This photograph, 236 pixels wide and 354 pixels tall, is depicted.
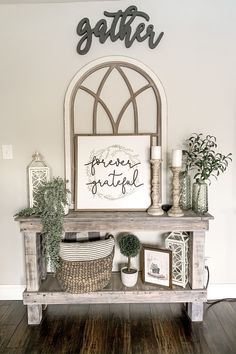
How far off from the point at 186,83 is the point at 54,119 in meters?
1.06

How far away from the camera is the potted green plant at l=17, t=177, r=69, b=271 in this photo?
202cm

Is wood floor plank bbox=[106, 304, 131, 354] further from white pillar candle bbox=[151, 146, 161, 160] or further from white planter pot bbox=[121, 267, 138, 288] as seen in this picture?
white pillar candle bbox=[151, 146, 161, 160]

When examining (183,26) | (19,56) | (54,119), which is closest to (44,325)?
(54,119)

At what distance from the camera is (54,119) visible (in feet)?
7.65

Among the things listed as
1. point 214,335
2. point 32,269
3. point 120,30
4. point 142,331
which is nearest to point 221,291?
point 214,335

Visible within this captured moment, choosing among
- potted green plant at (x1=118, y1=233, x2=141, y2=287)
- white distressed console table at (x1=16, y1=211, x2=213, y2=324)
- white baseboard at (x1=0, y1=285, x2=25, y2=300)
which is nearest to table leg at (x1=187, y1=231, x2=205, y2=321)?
white distressed console table at (x1=16, y1=211, x2=213, y2=324)

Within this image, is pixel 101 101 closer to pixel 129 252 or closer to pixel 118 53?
pixel 118 53

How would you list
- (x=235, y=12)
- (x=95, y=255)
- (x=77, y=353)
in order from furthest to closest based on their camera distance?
1. (x=235, y=12)
2. (x=95, y=255)
3. (x=77, y=353)

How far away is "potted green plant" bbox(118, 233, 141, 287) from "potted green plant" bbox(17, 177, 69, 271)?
0.48 meters

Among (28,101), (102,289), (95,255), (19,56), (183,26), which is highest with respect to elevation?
(183,26)

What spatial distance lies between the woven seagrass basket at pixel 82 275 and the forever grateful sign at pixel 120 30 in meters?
1.56

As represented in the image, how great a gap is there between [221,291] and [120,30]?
2.18 meters

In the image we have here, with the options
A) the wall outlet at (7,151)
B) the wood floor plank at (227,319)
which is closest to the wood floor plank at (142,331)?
the wood floor plank at (227,319)

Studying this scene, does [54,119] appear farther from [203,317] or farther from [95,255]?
[203,317]
